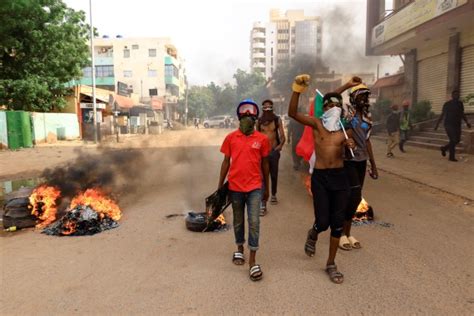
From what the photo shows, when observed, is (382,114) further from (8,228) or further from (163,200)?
(8,228)

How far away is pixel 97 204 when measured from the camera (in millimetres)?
5504

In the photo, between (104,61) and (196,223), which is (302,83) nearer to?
(196,223)

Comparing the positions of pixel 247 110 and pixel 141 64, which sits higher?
pixel 141 64

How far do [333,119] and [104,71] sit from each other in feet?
203


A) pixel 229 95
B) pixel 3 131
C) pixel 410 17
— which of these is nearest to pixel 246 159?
pixel 410 17

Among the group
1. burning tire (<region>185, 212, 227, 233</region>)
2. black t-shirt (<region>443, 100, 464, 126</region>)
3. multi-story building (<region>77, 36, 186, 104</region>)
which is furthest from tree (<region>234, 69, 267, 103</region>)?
burning tire (<region>185, 212, 227, 233</region>)

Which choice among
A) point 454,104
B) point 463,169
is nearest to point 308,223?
point 463,169

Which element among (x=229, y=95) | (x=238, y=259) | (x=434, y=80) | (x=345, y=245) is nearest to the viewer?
(x=238, y=259)

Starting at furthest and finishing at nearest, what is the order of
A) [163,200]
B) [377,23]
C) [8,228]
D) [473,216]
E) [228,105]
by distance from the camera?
[228,105] < [377,23] < [163,200] < [473,216] < [8,228]

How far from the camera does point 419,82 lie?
19641 millimetres

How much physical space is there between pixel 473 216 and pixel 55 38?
20.7 m

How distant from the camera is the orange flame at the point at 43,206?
5.34 meters

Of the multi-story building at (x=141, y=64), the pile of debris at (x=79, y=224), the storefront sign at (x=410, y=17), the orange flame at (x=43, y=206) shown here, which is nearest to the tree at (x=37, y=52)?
the orange flame at (x=43, y=206)

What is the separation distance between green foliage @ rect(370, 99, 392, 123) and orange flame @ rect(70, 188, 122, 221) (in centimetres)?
1879
